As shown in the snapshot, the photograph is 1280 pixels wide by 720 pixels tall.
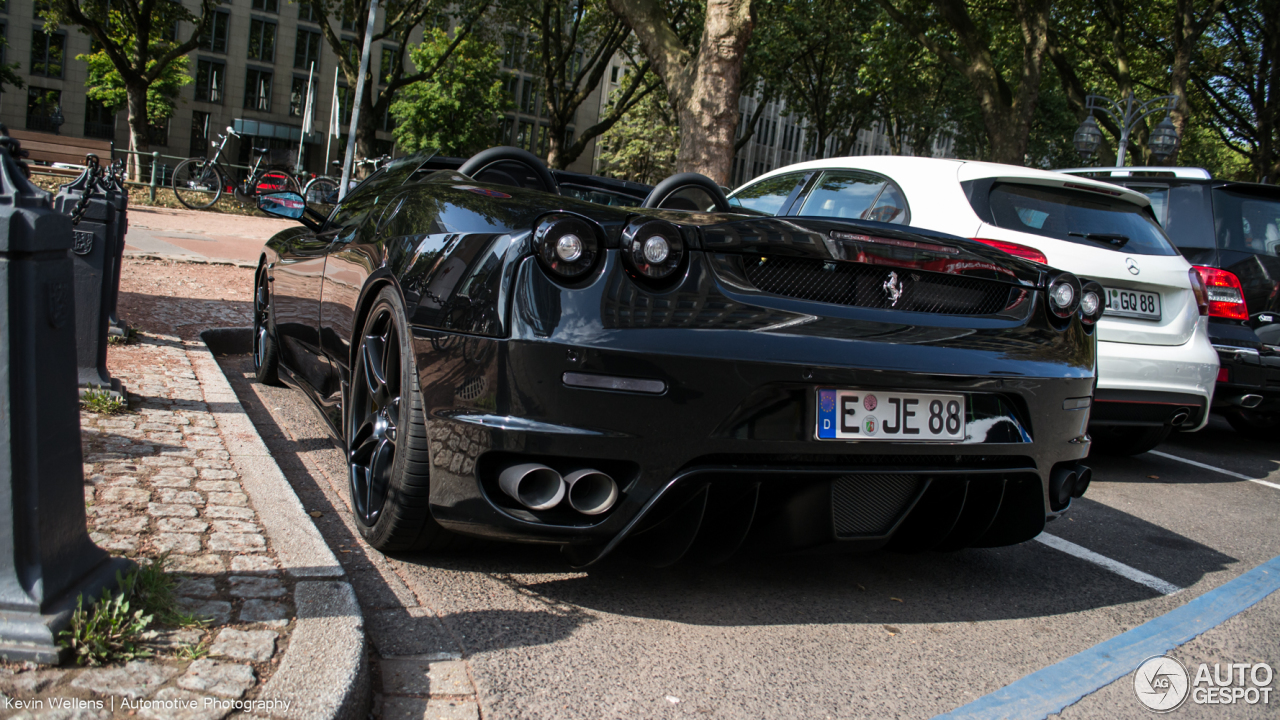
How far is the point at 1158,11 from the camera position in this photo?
89.4ft

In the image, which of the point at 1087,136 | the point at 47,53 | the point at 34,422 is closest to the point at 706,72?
the point at 34,422

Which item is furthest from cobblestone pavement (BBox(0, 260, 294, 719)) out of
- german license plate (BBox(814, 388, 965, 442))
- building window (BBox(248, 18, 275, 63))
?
building window (BBox(248, 18, 275, 63))

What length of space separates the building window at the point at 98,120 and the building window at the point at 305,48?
1003cm

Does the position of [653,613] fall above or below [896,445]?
below

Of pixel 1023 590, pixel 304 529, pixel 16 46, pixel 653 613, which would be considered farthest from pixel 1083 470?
pixel 16 46

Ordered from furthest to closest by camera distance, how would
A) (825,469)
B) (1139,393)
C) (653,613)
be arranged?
1. (1139,393)
2. (653,613)
3. (825,469)

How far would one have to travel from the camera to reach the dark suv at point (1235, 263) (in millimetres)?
6270

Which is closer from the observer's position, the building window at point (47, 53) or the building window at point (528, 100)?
the building window at point (47, 53)

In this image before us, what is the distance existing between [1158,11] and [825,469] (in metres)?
30.0

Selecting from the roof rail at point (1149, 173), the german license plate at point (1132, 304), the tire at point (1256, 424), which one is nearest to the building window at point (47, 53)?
the roof rail at point (1149, 173)

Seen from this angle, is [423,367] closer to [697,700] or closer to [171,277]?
[697,700]

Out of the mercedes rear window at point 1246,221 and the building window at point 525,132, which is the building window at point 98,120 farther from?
the mercedes rear window at point 1246,221

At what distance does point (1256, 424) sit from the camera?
789 cm

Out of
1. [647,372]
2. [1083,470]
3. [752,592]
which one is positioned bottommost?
[752,592]
